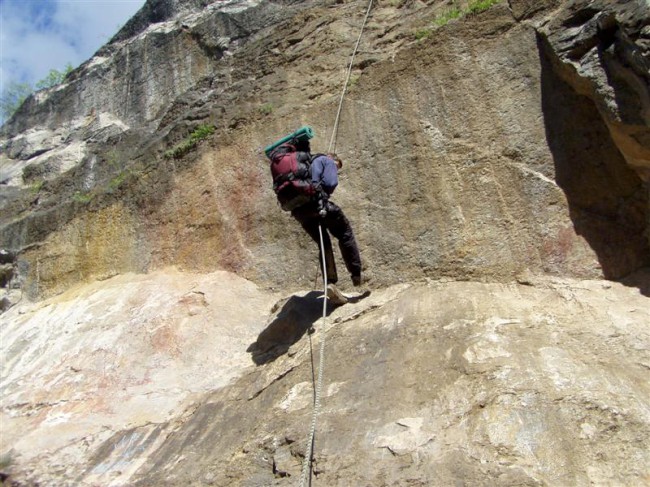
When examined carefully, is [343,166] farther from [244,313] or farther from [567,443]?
[567,443]

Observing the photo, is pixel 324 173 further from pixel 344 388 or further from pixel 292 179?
pixel 344 388

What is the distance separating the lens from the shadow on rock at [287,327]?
686 centimetres

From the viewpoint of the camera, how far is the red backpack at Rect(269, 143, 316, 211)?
6465 millimetres

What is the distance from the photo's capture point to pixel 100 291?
31.5 feet

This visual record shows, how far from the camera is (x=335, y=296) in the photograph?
6.79 meters

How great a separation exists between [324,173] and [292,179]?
15.3 inches

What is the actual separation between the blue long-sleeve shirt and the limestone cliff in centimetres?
102

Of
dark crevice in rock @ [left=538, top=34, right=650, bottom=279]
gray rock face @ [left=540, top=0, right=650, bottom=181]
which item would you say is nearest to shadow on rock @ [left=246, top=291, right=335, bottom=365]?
dark crevice in rock @ [left=538, top=34, right=650, bottom=279]

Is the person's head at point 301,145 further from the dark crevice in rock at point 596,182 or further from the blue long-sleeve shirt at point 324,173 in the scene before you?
the dark crevice in rock at point 596,182

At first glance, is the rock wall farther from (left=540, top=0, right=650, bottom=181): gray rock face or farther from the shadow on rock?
the shadow on rock

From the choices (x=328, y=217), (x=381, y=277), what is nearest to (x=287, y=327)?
(x=381, y=277)

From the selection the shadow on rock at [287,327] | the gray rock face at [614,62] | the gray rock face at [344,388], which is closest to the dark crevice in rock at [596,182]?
the gray rock face at [614,62]

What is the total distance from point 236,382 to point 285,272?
2.00 m

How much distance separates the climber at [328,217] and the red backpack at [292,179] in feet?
0.27
